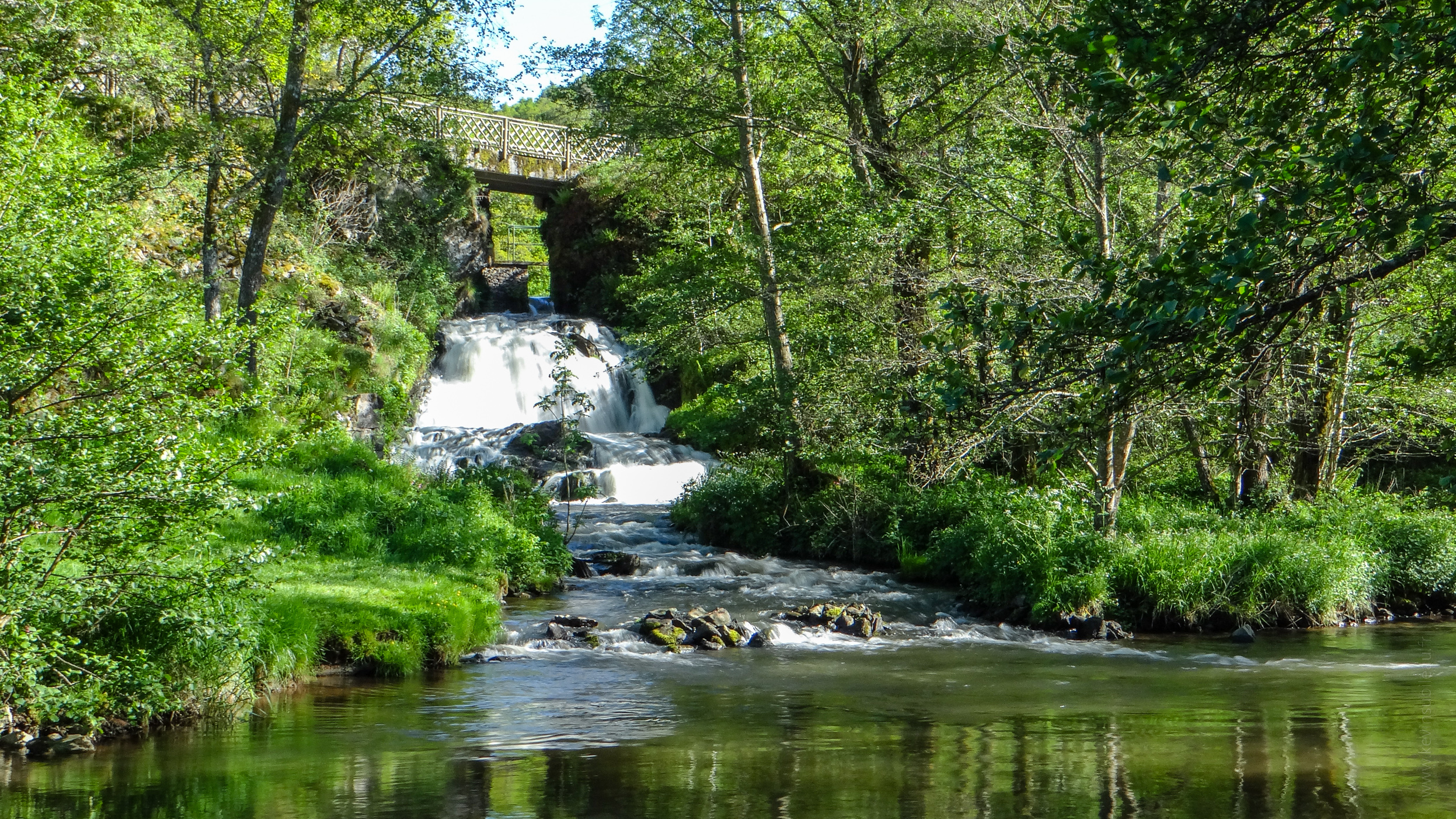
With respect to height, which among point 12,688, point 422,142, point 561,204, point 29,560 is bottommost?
point 12,688

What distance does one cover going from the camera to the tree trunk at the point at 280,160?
16.9m

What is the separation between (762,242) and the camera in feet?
62.4

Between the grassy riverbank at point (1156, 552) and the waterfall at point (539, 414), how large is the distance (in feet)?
21.7

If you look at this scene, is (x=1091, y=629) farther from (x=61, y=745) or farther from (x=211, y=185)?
(x=211, y=185)

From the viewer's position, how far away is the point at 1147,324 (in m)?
5.02

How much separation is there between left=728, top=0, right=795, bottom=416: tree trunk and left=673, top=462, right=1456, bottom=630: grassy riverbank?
2.28 m

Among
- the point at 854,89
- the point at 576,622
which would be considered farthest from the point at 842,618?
the point at 854,89

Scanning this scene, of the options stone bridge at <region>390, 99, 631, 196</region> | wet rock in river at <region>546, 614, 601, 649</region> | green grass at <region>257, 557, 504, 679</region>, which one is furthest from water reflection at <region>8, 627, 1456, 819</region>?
stone bridge at <region>390, 99, 631, 196</region>

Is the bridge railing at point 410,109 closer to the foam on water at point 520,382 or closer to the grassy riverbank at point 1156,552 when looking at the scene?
the foam on water at point 520,382

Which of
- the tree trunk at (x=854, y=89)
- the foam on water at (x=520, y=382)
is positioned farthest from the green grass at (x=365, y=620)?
the foam on water at (x=520, y=382)

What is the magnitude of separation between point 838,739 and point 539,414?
2295 cm

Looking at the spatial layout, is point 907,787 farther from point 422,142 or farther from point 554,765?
point 422,142

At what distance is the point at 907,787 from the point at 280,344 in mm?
13627

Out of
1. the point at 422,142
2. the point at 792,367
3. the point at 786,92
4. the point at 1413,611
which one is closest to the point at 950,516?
the point at 792,367
